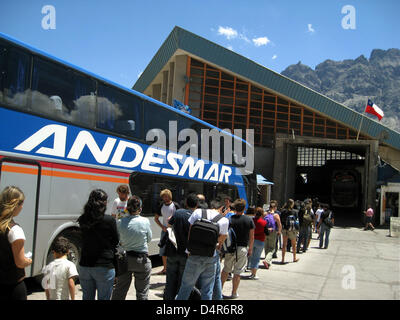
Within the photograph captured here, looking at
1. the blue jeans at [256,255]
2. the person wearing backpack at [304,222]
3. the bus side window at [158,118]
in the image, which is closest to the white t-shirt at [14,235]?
the bus side window at [158,118]

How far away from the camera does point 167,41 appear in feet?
103

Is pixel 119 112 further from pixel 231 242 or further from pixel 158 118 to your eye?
pixel 231 242

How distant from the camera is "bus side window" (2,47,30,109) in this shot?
5.54 m

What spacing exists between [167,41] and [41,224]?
91.7 feet

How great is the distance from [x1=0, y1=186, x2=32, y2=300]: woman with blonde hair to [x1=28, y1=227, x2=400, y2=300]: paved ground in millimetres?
3007

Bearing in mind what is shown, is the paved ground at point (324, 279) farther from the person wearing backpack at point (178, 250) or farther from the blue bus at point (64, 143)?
the blue bus at point (64, 143)

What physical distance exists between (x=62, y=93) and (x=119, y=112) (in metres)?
1.55

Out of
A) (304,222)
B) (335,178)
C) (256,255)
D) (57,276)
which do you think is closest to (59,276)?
(57,276)

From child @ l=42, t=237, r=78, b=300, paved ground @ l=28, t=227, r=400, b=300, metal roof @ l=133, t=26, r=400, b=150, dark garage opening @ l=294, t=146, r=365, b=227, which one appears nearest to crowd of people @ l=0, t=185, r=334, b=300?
child @ l=42, t=237, r=78, b=300

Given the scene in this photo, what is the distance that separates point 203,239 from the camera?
184 inches

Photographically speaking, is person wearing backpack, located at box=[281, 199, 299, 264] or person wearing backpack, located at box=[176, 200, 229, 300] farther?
person wearing backpack, located at box=[281, 199, 299, 264]

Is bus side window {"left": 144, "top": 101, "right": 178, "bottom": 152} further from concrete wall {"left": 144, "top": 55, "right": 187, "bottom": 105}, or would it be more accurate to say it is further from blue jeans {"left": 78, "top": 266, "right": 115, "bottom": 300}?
concrete wall {"left": 144, "top": 55, "right": 187, "bottom": 105}

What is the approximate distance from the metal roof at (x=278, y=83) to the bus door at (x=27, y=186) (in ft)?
86.1

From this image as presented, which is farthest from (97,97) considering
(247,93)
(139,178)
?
(247,93)
